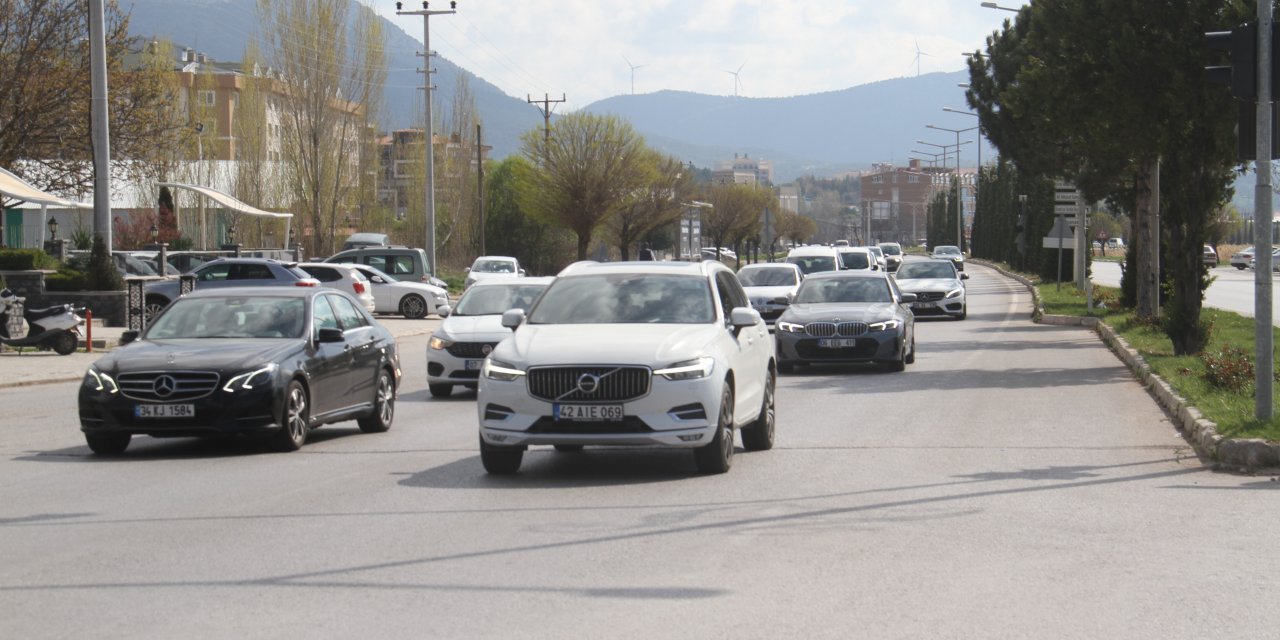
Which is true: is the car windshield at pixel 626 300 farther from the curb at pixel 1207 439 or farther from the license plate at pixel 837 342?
the license plate at pixel 837 342

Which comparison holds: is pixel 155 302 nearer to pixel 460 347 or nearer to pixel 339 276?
pixel 339 276

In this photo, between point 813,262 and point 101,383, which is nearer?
point 101,383

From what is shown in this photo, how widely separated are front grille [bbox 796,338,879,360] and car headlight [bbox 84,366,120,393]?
1199cm

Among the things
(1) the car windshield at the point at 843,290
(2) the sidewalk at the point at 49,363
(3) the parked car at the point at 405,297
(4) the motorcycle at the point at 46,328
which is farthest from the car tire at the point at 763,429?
(3) the parked car at the point at 405,297

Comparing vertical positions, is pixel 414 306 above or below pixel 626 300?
below

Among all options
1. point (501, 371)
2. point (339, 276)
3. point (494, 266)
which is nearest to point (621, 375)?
point (501, 371)

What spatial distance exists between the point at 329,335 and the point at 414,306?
29745 millimetres

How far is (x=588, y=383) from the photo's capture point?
1106 cm

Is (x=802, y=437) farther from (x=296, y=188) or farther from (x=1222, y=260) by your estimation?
(x=1222, y=260)

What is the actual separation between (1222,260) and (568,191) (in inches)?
2574

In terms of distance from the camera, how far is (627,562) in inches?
320

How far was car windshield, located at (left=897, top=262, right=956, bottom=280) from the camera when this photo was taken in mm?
41000

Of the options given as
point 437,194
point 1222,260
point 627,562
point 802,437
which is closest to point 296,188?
point 437,194

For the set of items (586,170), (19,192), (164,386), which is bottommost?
(164,386)
